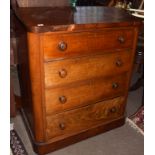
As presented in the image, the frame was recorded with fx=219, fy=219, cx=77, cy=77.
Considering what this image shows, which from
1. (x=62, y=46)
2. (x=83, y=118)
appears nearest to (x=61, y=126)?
(x=83, y=118)

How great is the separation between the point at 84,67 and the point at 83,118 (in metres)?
0.39

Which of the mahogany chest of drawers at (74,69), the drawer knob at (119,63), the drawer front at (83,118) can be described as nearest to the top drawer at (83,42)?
the mahogany chest of drawers at (74,69)

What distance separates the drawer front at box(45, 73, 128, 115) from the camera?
4.34 feet

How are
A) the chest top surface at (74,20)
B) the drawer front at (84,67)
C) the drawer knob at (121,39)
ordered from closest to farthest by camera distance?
the chest top surface at (74,20) < the drawer front at (84,67) < the drawer knob at (121,39)

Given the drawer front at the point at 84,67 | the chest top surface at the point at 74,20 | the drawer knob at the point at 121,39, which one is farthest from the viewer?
the drawer knob at the point at 121,39

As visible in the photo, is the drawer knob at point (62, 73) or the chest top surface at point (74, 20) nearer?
the chest top surface at point (74, 20)

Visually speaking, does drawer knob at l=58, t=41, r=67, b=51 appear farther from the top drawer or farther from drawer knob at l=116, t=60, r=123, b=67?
drawer knob at l=116, t=60, r=123, b=67

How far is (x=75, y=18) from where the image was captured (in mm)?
1289

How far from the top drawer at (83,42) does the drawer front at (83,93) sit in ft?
0.72

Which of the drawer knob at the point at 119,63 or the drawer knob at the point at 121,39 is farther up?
the drawer knob at the point at 121,39

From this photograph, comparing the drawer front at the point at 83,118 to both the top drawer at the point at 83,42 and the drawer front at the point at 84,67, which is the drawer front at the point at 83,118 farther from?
the top drawer at the point at 83,42

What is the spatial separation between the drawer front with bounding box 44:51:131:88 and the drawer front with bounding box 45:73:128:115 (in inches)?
1.9

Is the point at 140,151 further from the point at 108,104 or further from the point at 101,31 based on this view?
the point at 101,31

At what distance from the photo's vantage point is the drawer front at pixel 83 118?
1.41m
